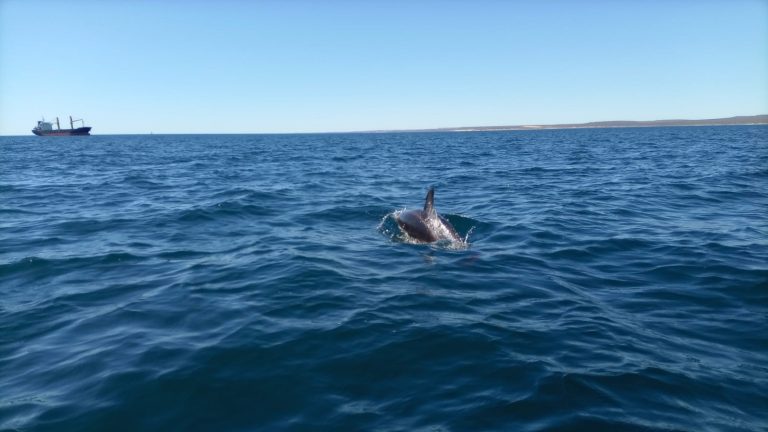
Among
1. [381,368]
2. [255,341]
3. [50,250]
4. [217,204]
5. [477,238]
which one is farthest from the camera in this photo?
[217,204]

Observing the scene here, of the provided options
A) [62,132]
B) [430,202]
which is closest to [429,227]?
[430,202]

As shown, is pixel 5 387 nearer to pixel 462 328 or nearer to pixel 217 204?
pixel 462 328

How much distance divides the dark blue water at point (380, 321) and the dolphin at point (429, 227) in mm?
586

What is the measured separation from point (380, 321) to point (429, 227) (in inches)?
238

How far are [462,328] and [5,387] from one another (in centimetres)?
629

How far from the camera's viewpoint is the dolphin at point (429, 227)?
43.4 feet

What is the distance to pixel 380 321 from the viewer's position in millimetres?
7676

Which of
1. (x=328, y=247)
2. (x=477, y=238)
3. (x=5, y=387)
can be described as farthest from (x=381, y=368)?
(x=477, y=238)

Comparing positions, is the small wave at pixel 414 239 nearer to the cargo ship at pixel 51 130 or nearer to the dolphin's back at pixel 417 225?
the dolphin's back at pixel 417 225

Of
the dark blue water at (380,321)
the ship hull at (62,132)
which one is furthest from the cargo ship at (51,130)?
the dark blue water at (380,321)

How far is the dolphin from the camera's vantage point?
43.4ft

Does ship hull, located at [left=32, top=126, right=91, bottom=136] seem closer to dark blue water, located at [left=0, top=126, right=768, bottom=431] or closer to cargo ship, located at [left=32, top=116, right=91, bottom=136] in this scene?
cargo ship, located at [left=32, top=116, right=91, bottom=136]

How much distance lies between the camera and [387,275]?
33.8 feet

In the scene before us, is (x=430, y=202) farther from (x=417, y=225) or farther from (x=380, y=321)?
(x=380, y=321)
